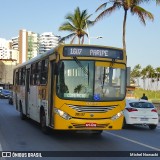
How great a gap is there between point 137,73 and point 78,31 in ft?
259

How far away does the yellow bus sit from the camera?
493 inches

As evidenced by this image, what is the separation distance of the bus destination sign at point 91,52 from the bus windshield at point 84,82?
241mm

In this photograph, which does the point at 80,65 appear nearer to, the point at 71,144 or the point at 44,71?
the point at 44,71

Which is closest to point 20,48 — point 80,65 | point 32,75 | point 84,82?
point 32,75

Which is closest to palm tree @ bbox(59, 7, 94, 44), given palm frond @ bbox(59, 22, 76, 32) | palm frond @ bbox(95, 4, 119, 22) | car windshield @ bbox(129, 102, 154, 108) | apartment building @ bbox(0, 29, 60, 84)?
palm frond @ bbox(59, 22, 76, 32)

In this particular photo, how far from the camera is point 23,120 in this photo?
21156mm

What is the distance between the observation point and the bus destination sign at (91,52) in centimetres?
1296

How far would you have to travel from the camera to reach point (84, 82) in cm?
1274

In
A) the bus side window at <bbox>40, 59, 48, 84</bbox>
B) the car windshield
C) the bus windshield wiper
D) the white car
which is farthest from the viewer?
the car windshield

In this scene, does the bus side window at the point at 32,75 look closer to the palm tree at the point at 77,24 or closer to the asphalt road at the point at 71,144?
the asphalt road at the point at 71,144

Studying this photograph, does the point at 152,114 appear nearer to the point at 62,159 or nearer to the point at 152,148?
the point at 152,148

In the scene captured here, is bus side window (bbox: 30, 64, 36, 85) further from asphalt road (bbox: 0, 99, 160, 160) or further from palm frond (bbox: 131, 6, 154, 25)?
palm frond (bbox: 131, 6, 154, 25)

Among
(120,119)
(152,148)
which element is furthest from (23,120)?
(152,148)

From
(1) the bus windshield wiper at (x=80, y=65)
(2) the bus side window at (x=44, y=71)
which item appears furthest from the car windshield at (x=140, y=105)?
(1) the bus windshield wiper at (x=80, y=65)
